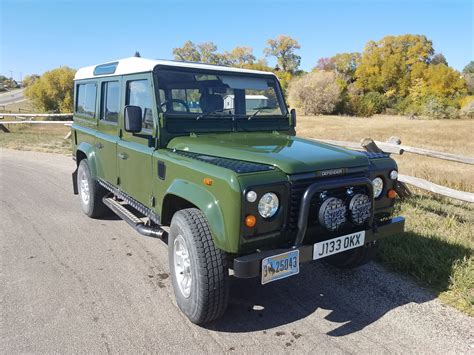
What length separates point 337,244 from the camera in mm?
3121

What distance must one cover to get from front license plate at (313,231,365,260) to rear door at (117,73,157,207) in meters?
1.75

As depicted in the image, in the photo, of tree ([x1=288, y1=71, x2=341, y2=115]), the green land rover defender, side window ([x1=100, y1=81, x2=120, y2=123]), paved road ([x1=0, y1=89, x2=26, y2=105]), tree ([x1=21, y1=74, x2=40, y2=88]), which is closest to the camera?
the green land rover defender

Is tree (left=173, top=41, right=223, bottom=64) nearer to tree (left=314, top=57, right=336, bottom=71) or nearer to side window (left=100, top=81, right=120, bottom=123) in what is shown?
tree (left=314, top=57, right=336, bottom=71)

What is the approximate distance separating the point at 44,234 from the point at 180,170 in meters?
2.87

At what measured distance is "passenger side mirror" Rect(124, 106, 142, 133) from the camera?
3.68m

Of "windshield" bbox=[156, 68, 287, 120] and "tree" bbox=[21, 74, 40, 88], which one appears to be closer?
"windshield" bbox=[156, 68, 287, 120]

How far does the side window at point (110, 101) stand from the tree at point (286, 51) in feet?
247

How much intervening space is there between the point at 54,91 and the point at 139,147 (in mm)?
40097

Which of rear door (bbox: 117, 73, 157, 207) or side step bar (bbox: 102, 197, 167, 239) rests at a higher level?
rear door (bbox: 117, 73, 157, 207)


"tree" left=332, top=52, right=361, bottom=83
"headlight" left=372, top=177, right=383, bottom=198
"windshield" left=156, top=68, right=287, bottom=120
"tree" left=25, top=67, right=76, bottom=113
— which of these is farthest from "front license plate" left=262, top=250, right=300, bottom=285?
"tree" left=332, top=52, right=361, bottom=83

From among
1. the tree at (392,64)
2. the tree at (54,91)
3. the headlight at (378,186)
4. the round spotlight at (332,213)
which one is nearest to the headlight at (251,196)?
the round spotlight at (332,213)

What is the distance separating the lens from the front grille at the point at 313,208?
2941mm

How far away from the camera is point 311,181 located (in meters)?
3.02

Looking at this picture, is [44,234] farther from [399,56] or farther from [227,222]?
[399,56]
